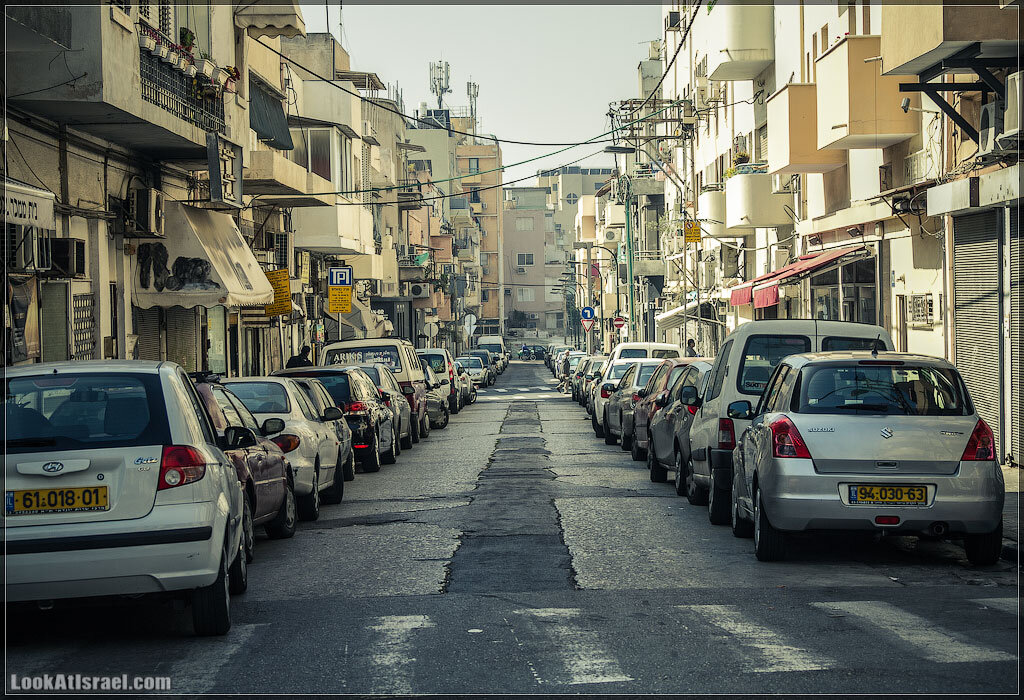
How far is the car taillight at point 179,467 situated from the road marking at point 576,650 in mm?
2182

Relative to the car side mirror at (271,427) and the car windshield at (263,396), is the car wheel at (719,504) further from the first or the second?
the car windshield at (263,396)

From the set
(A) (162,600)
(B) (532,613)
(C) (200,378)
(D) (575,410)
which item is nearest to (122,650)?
(A) (162,600)

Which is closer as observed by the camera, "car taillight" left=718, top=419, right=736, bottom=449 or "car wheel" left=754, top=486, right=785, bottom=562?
"car wheel" left=754, top=486, right=785, bottom=562

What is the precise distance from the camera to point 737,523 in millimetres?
11609

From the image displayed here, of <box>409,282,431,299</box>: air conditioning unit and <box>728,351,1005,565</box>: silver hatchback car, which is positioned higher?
<box>409,282,431,299</box>: air conditioning unit

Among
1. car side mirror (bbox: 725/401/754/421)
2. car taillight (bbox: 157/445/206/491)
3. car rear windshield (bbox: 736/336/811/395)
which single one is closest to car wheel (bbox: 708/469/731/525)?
car side mirror (bbox: 725/401/754/421)

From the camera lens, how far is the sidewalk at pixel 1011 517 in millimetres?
10484

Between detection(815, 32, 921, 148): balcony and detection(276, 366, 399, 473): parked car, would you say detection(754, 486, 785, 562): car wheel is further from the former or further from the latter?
detection(815, 32, 921, 148): balcony

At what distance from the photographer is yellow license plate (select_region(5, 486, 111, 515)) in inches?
282

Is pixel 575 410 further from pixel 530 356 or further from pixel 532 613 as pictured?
pixel 530 356

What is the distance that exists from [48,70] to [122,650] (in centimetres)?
1006

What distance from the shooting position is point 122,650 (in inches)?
284

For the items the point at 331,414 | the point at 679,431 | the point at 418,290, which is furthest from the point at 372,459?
the point at 418,290

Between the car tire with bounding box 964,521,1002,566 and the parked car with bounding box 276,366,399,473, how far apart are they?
10342mm
